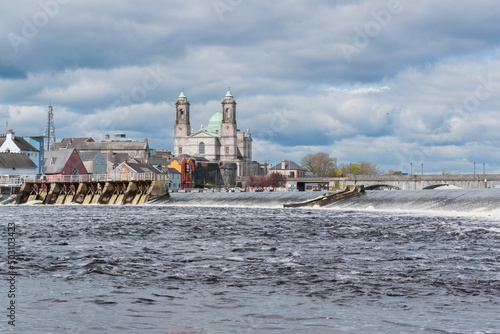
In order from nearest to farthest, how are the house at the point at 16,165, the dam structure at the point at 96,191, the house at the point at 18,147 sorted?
the dam structure at the point at 96,191
the house at the point at 16,165
the house at the point at 18,147

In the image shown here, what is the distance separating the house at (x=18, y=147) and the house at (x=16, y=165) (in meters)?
5.70

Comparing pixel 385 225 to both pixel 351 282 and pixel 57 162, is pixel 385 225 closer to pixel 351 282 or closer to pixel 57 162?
pixel 351 282

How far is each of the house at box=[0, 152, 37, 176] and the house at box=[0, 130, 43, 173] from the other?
570 cm

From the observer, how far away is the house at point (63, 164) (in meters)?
128

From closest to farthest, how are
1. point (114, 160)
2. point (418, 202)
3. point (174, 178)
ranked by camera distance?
point (418, 202), point (114, 160), point (174, 178)

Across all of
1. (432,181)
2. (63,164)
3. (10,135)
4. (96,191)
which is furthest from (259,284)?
(432,181)

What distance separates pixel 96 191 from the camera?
3514 inches

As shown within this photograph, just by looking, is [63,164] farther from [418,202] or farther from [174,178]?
[418,202]

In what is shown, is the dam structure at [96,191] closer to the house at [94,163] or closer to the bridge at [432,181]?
the bridge at [432,181]

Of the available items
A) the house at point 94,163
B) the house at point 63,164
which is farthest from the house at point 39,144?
the house at point 94,163

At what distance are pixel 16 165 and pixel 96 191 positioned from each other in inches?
1206

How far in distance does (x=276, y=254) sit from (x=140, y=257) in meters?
4.67

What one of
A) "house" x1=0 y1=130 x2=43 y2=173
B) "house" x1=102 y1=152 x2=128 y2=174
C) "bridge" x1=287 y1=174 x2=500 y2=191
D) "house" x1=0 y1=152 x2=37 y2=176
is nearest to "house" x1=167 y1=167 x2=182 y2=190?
"house" x1=102 y1=152 x2=128 y2=174

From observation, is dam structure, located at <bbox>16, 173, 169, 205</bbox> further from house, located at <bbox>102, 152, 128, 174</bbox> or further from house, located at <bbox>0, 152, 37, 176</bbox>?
house, located at <bbox>102, 152, 128, 174</bbox>
